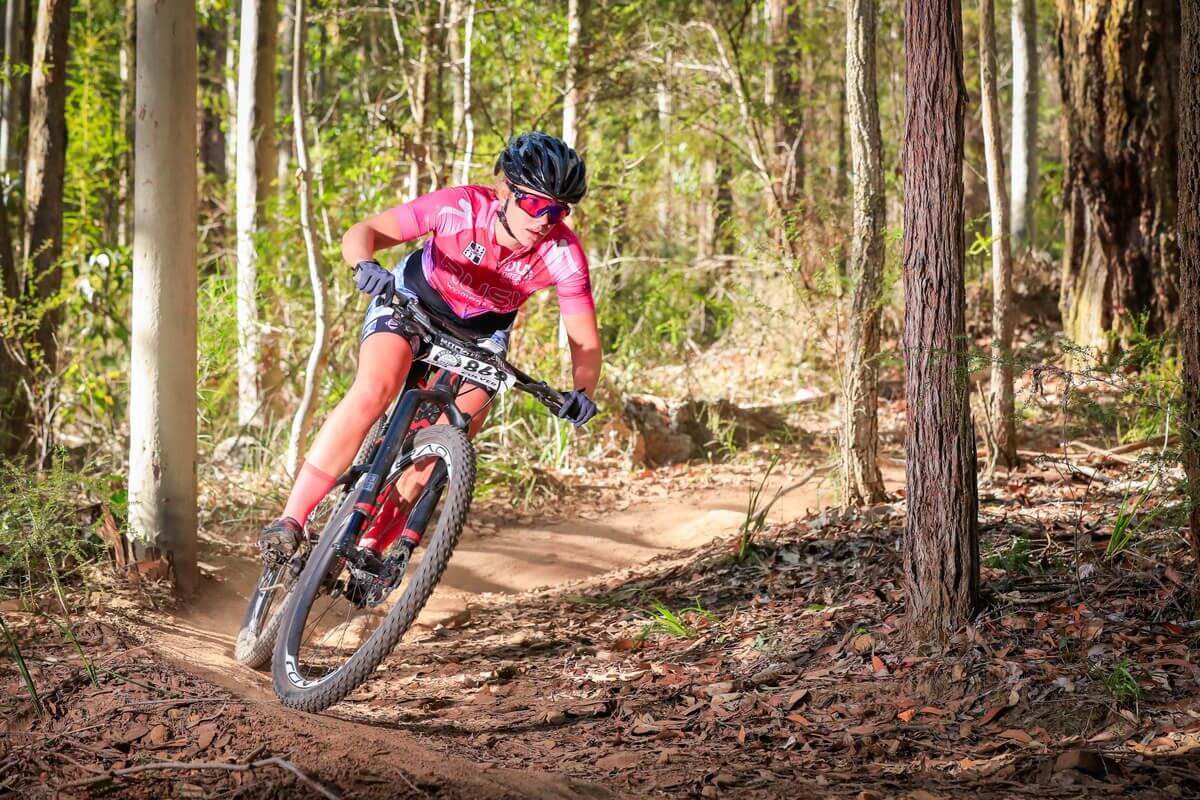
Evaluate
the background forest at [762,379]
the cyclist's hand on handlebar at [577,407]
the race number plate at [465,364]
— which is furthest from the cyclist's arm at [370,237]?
the background forest at [762,379]

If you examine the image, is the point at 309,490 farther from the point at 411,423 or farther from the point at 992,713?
the point at 992,713

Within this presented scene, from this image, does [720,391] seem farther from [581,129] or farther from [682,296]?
[581,129]

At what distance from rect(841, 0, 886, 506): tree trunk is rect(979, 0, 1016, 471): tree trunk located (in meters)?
0.90

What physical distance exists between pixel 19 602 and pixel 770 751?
130 inches

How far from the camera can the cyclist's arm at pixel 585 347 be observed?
4520 mm

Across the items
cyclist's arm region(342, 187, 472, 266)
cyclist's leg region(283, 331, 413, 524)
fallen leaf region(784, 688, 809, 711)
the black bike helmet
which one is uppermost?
the black bike helmet

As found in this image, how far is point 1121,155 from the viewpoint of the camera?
868cm

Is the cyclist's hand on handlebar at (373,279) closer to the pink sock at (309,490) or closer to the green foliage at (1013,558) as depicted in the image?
the pink sock at (309,490)

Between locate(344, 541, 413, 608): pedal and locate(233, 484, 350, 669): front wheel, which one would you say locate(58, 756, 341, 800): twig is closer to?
locate(344, 541, 413, 608): pedal

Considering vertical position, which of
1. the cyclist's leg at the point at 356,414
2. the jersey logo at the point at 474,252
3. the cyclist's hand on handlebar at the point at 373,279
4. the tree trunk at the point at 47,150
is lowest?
the cyclist's leg at the point at 356,414

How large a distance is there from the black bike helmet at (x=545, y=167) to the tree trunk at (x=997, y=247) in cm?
307

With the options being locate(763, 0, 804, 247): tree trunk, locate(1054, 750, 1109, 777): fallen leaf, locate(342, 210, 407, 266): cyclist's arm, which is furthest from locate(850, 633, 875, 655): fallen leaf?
locate(763, 0, 804, 247): tree trunk

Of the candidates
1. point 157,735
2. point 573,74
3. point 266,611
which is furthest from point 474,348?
point 573,74

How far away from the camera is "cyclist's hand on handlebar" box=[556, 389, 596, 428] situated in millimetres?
4066
